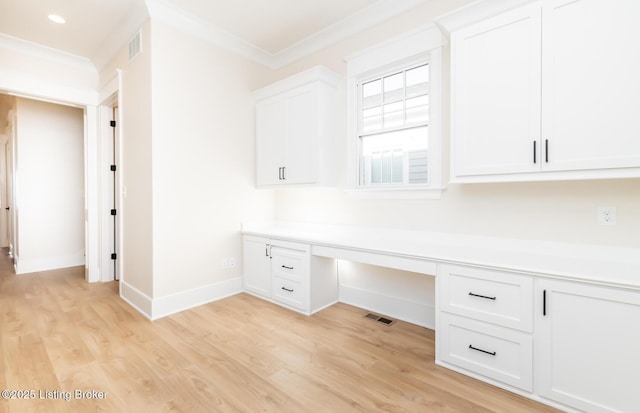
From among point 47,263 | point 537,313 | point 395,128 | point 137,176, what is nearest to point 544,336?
point 537,313

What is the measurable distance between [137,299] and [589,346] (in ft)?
12.2

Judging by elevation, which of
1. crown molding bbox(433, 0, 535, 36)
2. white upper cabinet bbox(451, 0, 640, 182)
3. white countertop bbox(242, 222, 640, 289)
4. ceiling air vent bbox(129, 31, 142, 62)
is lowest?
white countertop bbox(242, 222, 640, 289)

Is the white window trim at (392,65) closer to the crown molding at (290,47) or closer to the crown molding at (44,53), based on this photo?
the crown molding at (290,47)

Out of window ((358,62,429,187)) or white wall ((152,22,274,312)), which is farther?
white wall ((152,22,274,312))

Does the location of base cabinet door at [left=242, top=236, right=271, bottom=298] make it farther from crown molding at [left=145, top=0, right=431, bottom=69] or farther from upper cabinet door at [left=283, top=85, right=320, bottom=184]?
crown molding at [left=145, top=0, right=431, bottom=69]

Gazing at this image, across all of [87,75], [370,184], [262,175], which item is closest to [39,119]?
[87,75]

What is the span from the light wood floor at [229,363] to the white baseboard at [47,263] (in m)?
1.76

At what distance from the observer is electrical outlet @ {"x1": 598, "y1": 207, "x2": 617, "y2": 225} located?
6.27ft

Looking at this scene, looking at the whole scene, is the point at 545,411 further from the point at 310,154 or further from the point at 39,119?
the point at 39,119

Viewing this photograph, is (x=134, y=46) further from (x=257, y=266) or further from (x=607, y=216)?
(x=607, y=216)

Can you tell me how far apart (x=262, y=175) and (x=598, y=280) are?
3190mm

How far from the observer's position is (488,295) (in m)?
1.94

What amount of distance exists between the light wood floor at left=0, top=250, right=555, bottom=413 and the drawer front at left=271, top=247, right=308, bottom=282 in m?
0.38

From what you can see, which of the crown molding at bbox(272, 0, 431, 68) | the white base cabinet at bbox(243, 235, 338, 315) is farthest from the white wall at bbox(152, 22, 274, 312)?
the crown molding at bbox(272, 0, 431, 68)
